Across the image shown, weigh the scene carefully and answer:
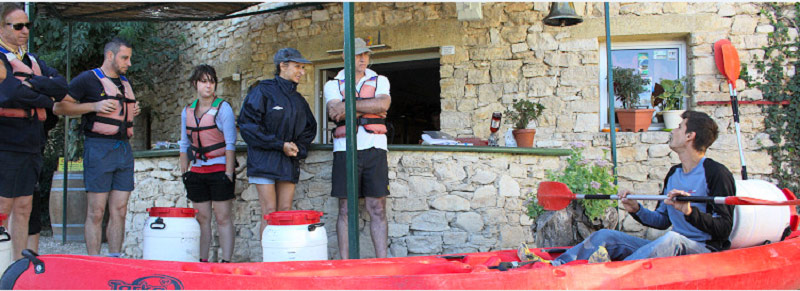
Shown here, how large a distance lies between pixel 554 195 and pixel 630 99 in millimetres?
2944

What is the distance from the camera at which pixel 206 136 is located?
15.8ft

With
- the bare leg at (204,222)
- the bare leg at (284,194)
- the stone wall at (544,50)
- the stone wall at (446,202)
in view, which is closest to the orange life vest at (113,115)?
the bare leg at (204,222)

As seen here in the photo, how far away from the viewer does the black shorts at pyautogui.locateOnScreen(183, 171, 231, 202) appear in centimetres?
484

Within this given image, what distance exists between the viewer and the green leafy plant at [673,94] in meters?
6.23

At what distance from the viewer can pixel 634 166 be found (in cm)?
621

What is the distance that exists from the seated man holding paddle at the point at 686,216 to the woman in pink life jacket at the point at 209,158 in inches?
106

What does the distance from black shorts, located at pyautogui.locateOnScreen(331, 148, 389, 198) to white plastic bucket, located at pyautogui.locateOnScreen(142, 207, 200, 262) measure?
1.13 meters

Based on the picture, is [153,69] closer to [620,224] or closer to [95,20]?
[95,20]

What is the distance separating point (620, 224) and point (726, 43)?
83.7 inches

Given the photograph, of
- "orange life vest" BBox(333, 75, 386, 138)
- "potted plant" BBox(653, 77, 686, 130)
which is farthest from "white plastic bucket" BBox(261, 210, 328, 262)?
"potted plant" BBox(653, 77, 686, 130)

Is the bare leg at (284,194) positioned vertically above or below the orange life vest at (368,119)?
below

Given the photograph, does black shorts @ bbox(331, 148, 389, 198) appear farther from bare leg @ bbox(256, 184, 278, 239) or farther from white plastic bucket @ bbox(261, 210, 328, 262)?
white plastic bucket @ bbox(261, 210, 328, 262)

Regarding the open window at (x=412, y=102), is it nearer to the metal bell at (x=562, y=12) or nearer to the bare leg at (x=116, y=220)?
the metal bell at (x=562, y=12)

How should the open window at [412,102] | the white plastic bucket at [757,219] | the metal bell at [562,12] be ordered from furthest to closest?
the open window at [412,102], the metal bell at [562,12], the white plastic bucket at [757,219]
